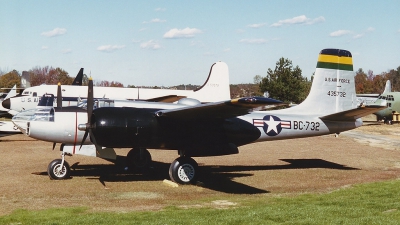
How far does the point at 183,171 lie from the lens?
15.1m

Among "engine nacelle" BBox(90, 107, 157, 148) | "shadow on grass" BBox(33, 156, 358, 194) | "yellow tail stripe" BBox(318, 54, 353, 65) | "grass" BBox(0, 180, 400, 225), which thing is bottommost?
"shadow on grass" BBox(33, 156, 358, 194)

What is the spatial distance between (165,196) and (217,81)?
2506 centimetres

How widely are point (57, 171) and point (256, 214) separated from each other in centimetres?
804

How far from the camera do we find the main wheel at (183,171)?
14992 millimetres

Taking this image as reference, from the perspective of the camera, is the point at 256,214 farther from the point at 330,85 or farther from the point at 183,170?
the point at 330,85

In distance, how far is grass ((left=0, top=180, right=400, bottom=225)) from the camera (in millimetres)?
9094

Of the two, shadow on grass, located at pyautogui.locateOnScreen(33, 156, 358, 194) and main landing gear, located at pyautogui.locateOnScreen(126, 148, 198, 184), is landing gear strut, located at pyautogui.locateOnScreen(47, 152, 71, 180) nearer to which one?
shadow on grass, located at pyautogui.locateOnScreen(33, 156, 358, 194)

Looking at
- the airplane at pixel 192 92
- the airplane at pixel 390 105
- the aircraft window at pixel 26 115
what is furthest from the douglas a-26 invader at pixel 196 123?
the airplane at pixel 390 105

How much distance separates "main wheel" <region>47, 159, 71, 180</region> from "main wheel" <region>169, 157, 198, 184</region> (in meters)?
3.51

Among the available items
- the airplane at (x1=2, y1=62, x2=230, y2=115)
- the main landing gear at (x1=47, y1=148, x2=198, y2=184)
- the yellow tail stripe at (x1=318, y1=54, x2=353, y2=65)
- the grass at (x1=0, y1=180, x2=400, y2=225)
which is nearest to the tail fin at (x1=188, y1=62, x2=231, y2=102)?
the airplane at (x1=2, y1=62, x2=230, y2=115)

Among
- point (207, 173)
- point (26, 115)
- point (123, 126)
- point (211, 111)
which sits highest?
point (211, 111)

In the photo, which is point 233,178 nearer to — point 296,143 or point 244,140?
point 244,140

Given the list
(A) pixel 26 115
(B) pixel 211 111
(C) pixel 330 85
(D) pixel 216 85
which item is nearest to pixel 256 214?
(B) pixel 211 111

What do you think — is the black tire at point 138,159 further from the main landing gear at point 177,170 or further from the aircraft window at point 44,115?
the aircraft window at point 44,115
